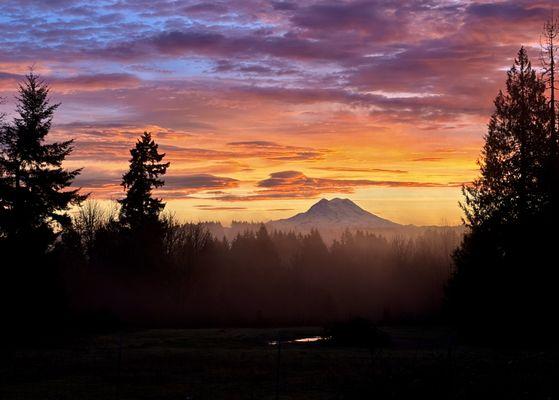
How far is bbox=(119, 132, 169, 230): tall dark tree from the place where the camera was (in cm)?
5806

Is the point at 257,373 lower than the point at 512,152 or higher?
lower

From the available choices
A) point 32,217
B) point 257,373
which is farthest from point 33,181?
point 257,373

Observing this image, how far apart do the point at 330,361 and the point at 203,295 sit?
50.3m

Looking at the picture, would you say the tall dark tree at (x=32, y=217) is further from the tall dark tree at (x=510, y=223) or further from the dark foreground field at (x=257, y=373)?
the tall dark tree at (x=510, y=223)

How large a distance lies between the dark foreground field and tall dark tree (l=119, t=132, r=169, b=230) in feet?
79.4

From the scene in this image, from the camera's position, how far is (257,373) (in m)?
22.1

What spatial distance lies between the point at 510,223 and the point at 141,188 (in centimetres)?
3452

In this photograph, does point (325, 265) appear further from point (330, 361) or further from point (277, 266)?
point (330, 361)

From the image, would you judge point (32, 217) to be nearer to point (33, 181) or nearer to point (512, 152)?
point (33, 181)

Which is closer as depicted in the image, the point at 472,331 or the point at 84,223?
the point at 472,331

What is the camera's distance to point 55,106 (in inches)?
1652

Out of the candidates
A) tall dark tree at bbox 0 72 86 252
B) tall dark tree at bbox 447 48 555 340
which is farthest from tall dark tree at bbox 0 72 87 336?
tall dark tree at bbox 447 48 555 340

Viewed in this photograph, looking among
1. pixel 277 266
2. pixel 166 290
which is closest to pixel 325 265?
pixel 277 266

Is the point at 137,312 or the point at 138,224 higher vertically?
the point at 138,224
